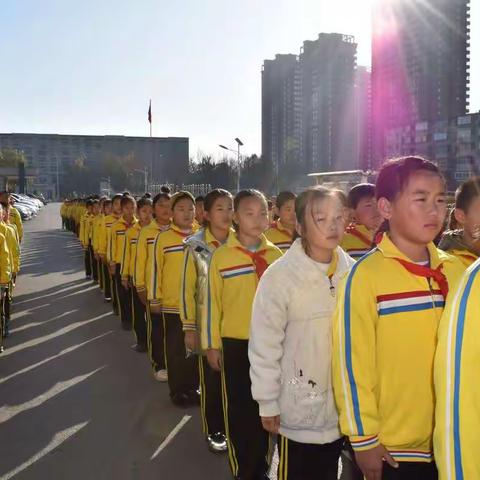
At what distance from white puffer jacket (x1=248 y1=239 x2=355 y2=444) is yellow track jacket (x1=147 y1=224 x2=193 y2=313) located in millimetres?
2795

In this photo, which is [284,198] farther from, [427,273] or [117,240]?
[117,240]

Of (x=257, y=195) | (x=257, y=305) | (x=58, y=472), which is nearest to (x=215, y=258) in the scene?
(x=257, y=195)

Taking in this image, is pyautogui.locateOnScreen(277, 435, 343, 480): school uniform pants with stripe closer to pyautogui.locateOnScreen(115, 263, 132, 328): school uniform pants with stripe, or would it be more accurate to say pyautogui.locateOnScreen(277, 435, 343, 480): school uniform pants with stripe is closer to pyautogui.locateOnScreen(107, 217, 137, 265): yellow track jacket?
pyautogui.locateOnScreen(115, 263, 132, 328): school uniform pants with stripe

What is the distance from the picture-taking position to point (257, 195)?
12.1 feet

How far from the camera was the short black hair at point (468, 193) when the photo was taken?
3.02 meters

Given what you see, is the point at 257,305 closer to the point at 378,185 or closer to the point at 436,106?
the point at 378,185

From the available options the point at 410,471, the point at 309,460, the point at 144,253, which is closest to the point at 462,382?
the point at 410,471

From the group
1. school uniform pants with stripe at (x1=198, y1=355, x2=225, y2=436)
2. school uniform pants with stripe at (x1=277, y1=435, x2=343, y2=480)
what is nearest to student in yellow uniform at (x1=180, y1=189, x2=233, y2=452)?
school uniform pants with stripe at (x1=198, y1=355, x2=225, y2=436)

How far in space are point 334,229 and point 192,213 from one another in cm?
300

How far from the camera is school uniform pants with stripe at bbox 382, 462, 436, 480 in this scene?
2.18 meters

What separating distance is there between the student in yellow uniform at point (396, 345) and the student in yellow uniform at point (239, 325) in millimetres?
1412

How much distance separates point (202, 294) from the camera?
420 cm

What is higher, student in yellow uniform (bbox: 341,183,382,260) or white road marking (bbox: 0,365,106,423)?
student in yellow uniform (bbox: 341,183,382,260)

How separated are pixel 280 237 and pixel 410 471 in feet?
11.7
